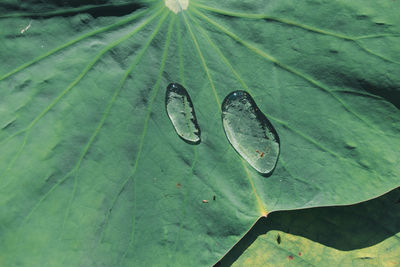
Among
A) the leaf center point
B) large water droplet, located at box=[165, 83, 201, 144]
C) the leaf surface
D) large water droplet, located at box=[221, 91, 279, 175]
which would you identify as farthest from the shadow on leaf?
the leaf center point

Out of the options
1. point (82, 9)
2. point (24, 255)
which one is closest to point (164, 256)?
point (24, 255)

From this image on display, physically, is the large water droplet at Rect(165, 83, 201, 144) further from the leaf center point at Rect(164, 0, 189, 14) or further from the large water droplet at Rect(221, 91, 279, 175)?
the leaf center point at Rect(164, 0, 189, 14)

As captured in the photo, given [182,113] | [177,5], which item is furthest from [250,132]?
[177,5]

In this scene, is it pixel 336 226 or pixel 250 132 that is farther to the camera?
pixel 336 226

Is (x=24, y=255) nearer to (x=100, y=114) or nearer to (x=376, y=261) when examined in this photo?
(x=100, y=114)

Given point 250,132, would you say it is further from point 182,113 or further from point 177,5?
point 177,5
